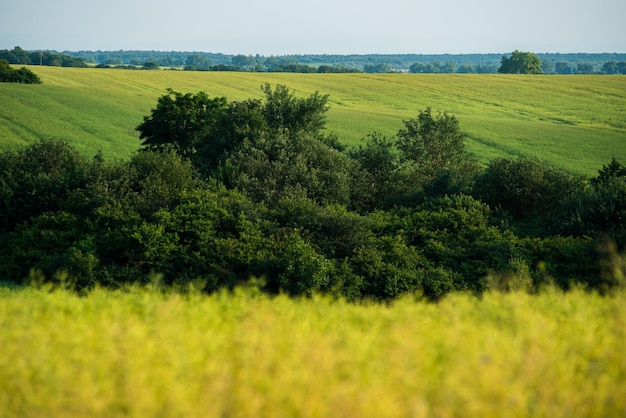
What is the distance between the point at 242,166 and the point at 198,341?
34.0 meters

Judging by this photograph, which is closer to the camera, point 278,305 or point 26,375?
point 26,375

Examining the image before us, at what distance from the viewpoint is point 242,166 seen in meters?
41.3

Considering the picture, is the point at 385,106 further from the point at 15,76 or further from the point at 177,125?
the point at 15,76

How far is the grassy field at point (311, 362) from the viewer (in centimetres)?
608

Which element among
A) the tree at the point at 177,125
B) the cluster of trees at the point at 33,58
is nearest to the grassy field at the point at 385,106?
the tree at the point at 177,125

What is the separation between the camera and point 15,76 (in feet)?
318

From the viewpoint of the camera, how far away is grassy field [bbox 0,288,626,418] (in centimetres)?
608

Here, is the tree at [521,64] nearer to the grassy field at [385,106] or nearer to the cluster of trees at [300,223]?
the grassy field at [385,106]

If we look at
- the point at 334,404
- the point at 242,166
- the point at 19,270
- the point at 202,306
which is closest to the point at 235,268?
the point at 19,270

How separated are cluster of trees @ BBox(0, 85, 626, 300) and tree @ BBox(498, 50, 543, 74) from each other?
127941 mm

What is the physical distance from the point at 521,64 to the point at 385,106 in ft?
→ 275

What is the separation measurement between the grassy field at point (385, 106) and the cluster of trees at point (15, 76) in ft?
13.2

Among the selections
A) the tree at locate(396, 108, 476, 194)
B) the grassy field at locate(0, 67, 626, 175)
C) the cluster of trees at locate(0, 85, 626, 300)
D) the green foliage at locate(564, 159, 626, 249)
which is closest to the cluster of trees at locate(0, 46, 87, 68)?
the grassy field at locate(0, 67, 626, 175)

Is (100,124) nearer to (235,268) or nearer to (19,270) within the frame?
(19,270)
